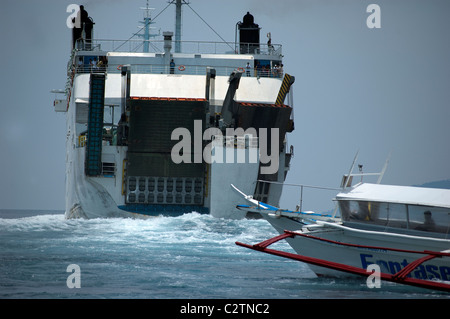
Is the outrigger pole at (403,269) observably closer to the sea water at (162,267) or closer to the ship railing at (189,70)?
the sea water at (162,267)

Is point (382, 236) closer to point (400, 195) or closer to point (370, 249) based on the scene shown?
point (370, 249)

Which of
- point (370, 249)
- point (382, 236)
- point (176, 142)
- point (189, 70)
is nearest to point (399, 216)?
point (382, 236)

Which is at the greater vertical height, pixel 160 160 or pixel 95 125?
pixel 95 125

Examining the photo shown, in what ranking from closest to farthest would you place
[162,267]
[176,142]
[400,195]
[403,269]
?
1. [403,269]
2. [400,195]
3. [162,267]
4. [176,142]

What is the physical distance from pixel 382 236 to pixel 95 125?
60.9 ft

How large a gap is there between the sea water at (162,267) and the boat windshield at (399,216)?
4.59 feet

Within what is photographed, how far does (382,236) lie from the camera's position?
15328 mm

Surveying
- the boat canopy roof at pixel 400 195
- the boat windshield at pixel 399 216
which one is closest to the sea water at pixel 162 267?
the boat windshield at pixel 399 216

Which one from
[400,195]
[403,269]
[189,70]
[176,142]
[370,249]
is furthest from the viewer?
[189,70]

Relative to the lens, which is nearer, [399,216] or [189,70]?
[399,216]

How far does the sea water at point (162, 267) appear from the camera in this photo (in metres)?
14.2

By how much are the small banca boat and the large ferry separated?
12409mm

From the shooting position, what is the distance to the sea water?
1423 centimetres
